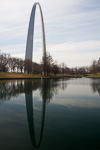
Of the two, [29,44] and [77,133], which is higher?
[29,44]

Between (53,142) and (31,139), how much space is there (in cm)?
97

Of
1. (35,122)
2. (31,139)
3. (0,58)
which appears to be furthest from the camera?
(0,58)

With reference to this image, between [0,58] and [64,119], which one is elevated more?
[0,58]

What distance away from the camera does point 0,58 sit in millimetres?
81312

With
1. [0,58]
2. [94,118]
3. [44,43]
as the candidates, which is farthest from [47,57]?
[94,118]

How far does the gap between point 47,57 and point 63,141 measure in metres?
73.9

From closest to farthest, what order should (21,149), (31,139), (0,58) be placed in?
(21,149)
(31,139)
(0,58)

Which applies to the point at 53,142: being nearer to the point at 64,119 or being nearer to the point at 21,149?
the point at 21,149

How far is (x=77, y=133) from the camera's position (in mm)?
5828

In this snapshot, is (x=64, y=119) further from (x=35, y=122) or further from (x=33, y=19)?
(x=33, y=19)

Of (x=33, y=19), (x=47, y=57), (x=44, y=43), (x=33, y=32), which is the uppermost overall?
(x=33, y=19)

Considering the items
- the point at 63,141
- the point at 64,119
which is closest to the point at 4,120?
the point at 64,119

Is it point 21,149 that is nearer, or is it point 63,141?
point 21,149

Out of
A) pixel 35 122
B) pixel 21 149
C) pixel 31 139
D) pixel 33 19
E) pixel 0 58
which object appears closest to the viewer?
pixel 21 149
